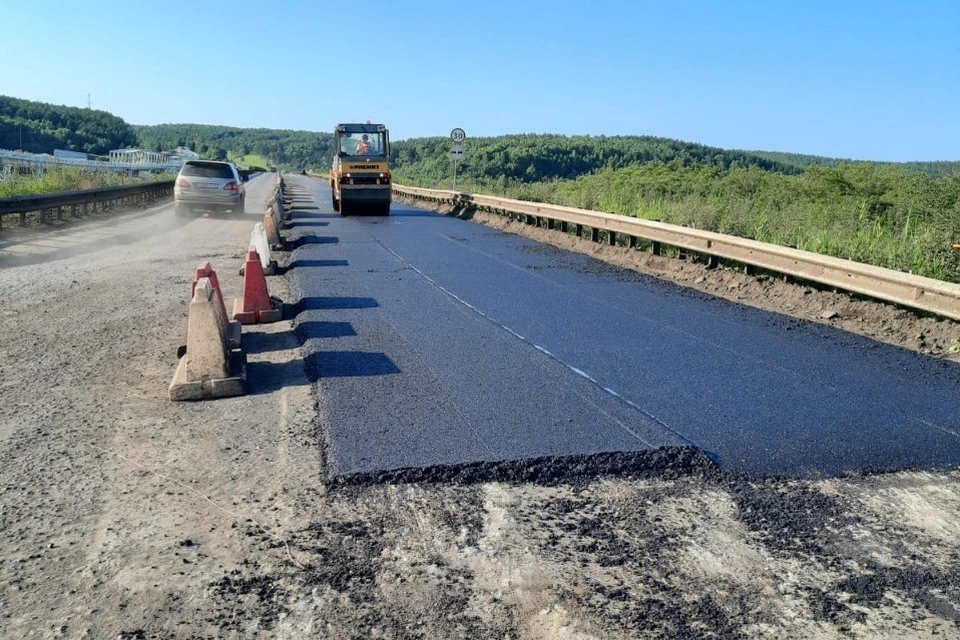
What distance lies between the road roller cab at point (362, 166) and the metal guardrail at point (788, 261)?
9768 mm

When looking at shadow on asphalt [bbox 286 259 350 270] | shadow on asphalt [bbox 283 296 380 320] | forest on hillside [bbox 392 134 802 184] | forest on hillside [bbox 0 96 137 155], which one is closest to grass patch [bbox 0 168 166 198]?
shadow on asphalt [bbox 286 259 350 270]

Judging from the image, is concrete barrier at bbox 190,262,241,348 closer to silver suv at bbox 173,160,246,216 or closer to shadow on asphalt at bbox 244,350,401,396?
shadow on asphalt at bbox 244,350,401,396

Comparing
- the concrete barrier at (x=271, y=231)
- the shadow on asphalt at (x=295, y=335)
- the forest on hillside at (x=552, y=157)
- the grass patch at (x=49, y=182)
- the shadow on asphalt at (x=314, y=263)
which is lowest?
the shadow on asphalt at (x=295, y=335)

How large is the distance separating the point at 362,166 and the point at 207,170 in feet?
17.3

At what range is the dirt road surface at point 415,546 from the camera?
3189mm

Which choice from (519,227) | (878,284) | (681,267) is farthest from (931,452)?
(519,227)

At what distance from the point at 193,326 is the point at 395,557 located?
11.1 feet

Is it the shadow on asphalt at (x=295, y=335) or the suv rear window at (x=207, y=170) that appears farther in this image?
the suv rear window at (x=207, y=170)

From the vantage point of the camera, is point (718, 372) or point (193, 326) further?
point (718, 372)

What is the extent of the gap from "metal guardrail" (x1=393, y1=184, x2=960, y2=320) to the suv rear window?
1160cm

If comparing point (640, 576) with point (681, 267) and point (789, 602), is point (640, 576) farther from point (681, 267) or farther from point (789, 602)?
point (681, 267)

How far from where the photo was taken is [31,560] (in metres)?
3.69

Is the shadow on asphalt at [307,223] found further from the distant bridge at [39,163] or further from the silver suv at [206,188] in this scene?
the distant bridge at [39,163]

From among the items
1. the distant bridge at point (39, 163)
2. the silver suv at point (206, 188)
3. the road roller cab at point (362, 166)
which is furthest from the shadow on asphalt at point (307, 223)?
the distant bridge at point (39, 163)
